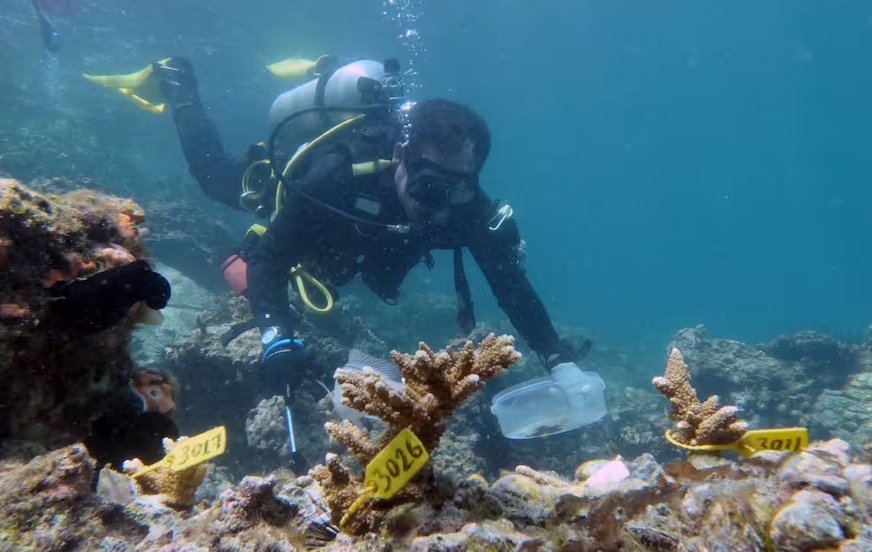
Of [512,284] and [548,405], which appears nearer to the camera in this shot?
[548,405]

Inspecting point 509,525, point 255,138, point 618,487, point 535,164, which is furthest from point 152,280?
point 535,164

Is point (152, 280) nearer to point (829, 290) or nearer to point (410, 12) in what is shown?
point (410, 12)

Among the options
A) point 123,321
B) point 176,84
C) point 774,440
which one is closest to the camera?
point 774,440

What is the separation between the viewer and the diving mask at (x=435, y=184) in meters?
5.02

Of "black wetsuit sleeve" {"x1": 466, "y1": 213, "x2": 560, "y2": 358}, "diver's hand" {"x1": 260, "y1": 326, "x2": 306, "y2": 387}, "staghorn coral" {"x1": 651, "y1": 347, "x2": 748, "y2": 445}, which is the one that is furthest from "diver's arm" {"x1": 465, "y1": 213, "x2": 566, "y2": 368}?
"staghorn coral" {"x1": 651, "y1": 347, "x2": 748, "y2": 445}

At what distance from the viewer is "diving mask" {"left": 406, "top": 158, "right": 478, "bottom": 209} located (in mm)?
5020

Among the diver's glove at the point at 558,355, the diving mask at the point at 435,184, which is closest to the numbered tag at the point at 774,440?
the diver's glove at the point at 558,355

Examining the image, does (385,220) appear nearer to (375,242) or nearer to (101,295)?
(375,242)

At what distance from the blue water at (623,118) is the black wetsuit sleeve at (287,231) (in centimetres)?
1666

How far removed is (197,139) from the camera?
909 centimetres

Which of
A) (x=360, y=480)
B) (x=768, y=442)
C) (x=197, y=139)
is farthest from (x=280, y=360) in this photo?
(x=197, y=139)

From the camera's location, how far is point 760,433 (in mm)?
1683

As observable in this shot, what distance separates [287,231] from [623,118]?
82139mm

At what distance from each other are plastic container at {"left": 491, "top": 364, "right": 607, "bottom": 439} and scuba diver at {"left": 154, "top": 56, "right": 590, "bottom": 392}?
1.09 m
